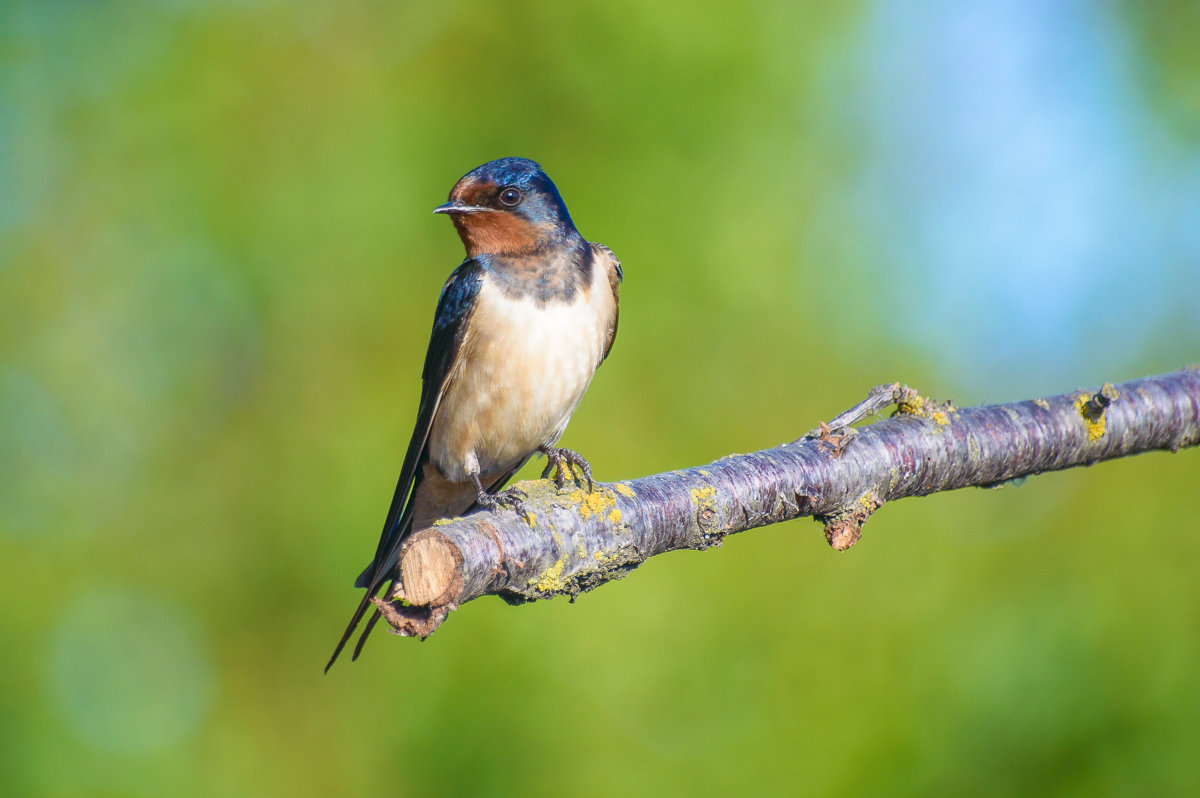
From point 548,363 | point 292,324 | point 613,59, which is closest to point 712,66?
point 613,59

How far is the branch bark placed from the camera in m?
2.32

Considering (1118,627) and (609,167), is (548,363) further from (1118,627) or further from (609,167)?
(1118,627)

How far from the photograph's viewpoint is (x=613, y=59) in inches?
291

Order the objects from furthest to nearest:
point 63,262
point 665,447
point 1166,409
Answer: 1. point 63,262
2. point 665,447
3. point 1166,409

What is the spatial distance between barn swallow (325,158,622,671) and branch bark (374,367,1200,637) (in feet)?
2.74

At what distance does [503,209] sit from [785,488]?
164 centimetres

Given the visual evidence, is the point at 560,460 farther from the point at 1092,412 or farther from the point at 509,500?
the point at 1092,412

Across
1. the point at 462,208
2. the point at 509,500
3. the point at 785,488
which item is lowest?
the point at 509,500

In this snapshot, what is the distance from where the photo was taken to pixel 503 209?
388cm

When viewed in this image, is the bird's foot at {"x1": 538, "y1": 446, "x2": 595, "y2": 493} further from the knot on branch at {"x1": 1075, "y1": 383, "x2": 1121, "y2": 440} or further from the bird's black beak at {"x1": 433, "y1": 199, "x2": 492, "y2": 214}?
the knot on branch at {"x1": 1075, "y1": 383, "x2": 1121, "y2": 440}

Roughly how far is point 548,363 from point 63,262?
5.23m

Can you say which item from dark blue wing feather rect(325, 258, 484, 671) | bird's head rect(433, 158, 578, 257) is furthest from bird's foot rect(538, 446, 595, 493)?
bird's head rect(433, 158, 578, 257)

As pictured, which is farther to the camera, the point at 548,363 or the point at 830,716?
the point at 830,716

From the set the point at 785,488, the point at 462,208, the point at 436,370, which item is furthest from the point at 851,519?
the point at 462,208
